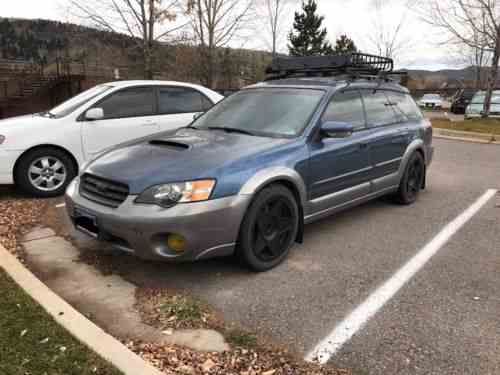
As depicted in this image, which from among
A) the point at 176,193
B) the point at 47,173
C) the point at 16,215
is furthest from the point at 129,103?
the point at 176,193

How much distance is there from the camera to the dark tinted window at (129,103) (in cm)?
604

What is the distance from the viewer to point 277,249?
3.65 meters

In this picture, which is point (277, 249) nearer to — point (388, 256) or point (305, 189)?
point (305, 189)

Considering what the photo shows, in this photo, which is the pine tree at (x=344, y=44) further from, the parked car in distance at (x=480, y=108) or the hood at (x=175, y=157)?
the hood at (x=175, y=157)

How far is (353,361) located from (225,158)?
5.59 ft

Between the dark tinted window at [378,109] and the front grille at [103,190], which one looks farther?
the dark tinted window at [378,109]

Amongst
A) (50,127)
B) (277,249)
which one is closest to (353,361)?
(277,249)

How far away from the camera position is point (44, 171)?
18.3 ft

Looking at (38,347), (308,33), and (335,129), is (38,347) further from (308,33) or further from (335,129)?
(308,33)

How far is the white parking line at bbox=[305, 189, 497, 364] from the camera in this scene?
2.55 m

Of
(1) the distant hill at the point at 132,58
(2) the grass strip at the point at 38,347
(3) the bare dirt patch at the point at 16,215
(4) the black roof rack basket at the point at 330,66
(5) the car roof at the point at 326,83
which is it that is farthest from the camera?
A: (1) the distant hill at the point at 132,58

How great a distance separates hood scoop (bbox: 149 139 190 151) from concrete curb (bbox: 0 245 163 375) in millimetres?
1465

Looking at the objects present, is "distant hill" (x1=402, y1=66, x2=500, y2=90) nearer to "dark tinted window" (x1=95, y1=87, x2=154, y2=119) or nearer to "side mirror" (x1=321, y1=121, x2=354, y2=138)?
"dark tinted window" (x1=95, y1=87, x2=154, y2=119)

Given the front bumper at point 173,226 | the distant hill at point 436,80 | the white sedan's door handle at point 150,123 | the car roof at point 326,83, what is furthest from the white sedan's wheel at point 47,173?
the distant hill at point 436,80
